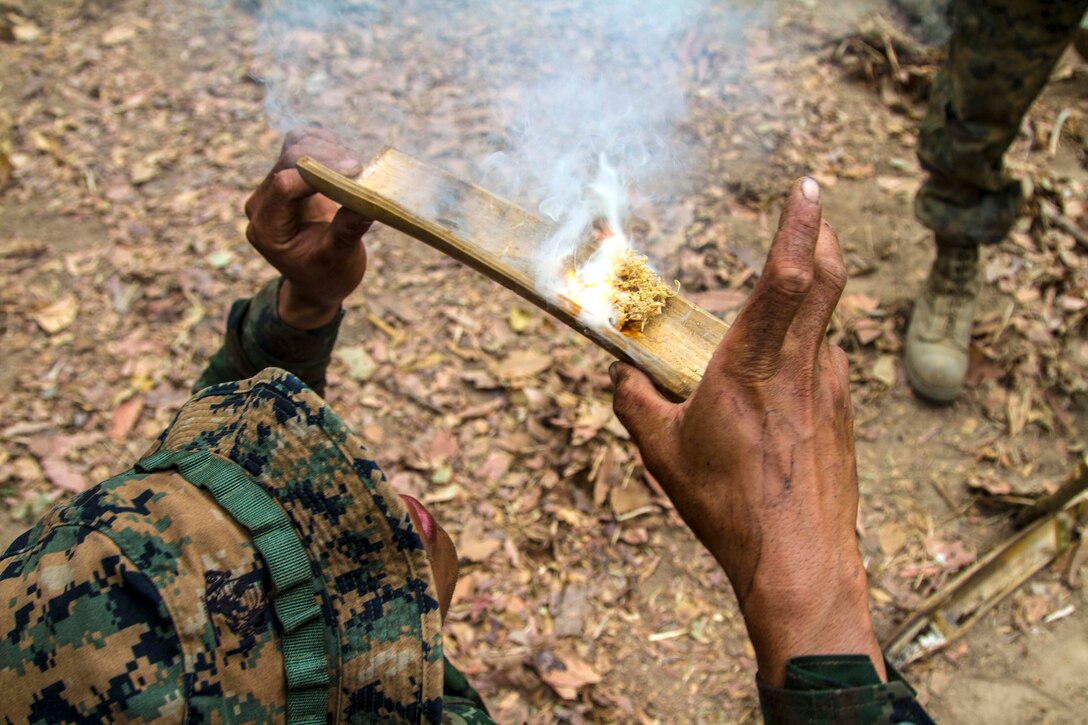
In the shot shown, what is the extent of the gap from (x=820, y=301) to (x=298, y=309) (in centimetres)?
161

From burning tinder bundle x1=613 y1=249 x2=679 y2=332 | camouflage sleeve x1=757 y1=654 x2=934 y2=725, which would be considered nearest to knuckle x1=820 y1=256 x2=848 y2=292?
burning tinder bundle x1=613 y1=249 x2=679 y2=332

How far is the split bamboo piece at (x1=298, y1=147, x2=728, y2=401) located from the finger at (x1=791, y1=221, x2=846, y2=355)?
297mm

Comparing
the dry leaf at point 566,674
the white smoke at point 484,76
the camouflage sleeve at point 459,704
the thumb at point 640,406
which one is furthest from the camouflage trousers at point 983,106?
the camouflage sleeve at point 459,704

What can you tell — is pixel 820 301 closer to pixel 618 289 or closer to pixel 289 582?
pixel 618 289

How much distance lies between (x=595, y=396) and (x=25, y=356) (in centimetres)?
303

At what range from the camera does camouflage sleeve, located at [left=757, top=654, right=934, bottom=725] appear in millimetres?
1398

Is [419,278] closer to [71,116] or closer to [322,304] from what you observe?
[322,304]

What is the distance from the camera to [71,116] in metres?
5.41

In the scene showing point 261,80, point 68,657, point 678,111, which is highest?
point 68,657

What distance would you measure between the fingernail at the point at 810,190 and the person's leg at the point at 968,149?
2.39 metres

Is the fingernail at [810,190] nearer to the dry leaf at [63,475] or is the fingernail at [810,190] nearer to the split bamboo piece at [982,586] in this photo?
the split bamboo piece at [982,586]

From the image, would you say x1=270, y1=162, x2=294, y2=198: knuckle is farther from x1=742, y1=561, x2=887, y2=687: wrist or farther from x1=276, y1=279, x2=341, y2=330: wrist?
x1=742, y1=561, x2=887, y2=687: wrist

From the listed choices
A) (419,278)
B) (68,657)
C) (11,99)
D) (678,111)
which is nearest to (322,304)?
(68,657)

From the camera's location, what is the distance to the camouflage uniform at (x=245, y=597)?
4.14 feet
